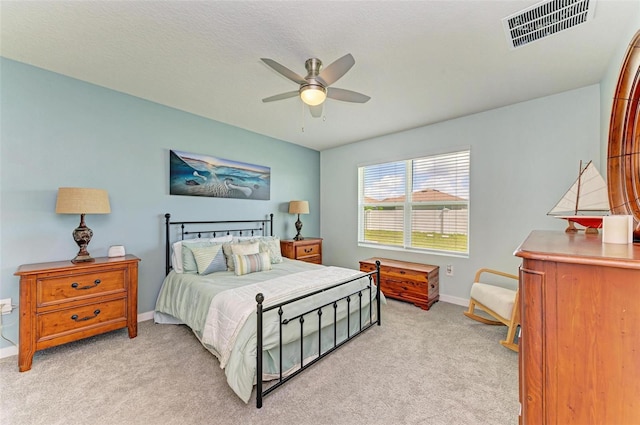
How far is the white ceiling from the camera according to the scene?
5.62 feet

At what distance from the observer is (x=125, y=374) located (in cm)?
206

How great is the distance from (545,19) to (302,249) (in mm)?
3754

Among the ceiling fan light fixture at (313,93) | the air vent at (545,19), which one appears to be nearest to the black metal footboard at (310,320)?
the ceiling fan light fixture at (313,93)

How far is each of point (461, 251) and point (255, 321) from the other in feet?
9.98

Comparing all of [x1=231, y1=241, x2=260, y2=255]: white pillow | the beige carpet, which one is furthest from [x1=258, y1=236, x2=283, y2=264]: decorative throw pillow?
the beige carpet

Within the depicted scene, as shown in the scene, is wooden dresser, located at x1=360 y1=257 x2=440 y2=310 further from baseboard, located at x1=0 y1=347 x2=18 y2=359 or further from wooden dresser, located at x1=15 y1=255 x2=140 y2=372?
baseboard, located at x1=0 y1=347 x2=18 y2=359

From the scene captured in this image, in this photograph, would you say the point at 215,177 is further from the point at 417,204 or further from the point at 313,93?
the point at 417,204

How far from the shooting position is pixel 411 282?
3.56 metres

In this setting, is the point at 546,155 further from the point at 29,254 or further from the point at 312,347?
the point at 29,254

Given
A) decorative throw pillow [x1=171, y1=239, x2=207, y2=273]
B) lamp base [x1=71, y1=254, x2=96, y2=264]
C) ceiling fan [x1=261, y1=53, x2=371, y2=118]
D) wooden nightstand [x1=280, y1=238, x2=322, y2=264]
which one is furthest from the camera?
wooden nightstand [x1=280, y1=238, x2=322, y2=264]

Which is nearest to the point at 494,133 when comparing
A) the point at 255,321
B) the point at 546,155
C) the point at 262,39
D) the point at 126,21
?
the point at 546,155

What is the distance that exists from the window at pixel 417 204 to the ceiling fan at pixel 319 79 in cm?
222

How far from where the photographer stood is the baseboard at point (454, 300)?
3.55 m

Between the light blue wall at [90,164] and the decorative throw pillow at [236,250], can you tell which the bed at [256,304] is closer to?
the decorative throw pillow at [236,250]
